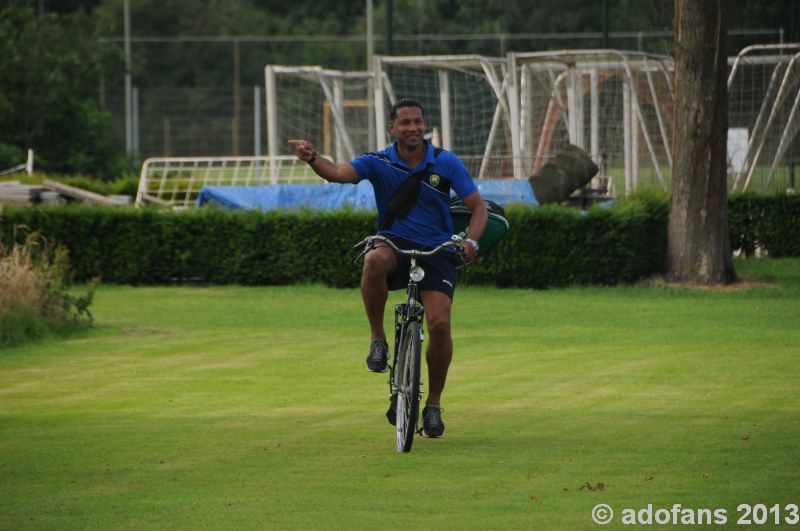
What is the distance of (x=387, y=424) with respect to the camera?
916 centimetres

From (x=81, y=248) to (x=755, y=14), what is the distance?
989 inches

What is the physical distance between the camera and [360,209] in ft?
65.4

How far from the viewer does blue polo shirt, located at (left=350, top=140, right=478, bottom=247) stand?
8.20 meters

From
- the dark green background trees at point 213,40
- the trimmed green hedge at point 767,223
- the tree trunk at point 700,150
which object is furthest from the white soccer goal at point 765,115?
the tree trunk at point 700,150

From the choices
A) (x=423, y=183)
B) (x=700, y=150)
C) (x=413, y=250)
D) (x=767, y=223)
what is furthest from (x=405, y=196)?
(x=767, y=223)

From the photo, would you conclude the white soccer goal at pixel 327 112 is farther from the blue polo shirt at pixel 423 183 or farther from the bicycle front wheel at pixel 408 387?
the bicycle front wheel at pixel 408 387

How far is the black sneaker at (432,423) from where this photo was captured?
8312 mm

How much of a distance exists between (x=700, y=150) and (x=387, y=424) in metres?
10.4

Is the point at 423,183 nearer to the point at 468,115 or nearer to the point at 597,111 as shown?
the point at 597,111

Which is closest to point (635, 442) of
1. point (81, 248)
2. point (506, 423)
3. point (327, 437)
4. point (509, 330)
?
point (506, 423)

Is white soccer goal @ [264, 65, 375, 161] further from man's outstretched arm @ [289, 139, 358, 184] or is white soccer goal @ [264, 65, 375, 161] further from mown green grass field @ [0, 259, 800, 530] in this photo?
man's outstretched arm @ [289, 139, 358, 184]

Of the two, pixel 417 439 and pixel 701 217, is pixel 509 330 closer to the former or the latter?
pixel 701 217

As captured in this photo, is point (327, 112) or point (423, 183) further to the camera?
point (327, 112)

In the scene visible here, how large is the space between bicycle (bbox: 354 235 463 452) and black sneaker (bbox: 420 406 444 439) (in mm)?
81
